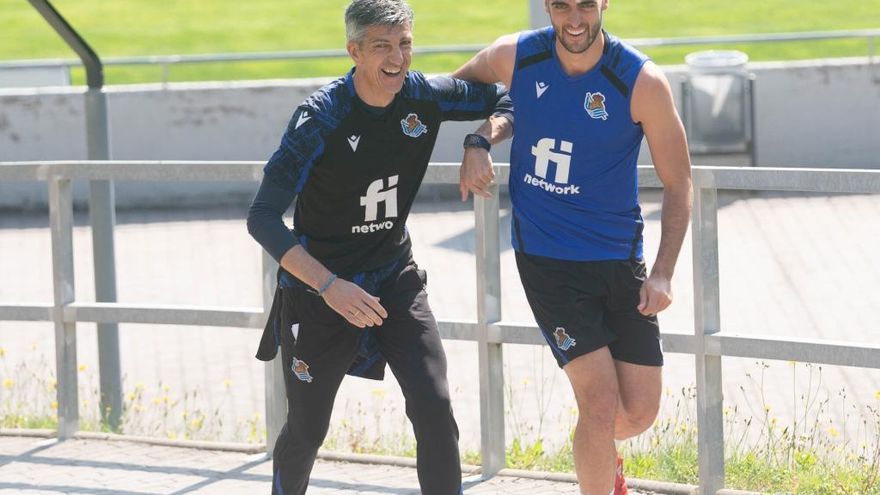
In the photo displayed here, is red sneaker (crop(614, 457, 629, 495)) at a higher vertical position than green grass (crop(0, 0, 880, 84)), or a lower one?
lower

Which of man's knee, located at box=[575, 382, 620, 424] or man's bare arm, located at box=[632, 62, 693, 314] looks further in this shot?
man's knee, located at box=[575, 382, 620, 424]

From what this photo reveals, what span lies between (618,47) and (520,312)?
19.7ft

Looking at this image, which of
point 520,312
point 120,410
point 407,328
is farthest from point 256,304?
point 407,328

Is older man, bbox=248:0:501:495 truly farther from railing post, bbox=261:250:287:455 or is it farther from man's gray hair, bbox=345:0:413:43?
railing post, bbox=261:250:287:455

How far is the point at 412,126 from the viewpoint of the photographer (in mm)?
5293

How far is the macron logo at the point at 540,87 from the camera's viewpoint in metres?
5.28

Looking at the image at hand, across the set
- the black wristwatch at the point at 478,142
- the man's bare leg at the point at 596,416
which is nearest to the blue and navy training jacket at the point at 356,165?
the black wristwatch at the point at 478,142

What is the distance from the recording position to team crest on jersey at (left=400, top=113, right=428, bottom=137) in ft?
17.3

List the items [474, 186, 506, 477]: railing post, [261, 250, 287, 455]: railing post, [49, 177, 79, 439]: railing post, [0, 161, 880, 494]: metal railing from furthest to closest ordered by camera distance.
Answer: [49, 177, 79, 439]: railing post < [261, 250, 287, 455]: railing post < [474, 186, 506, 477]: railing post < [0, 161, 880, 494]: metal railing

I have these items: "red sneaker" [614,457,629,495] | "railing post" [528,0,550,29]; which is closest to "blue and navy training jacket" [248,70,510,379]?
"red sneaker" [614,457,629,495]

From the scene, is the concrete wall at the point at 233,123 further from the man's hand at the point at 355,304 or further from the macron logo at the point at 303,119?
the man's hand at the point at 355,304

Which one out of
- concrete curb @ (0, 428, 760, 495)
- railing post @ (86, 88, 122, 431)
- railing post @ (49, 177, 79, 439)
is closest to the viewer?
concrete curb @ (0, 428, 760, 495)

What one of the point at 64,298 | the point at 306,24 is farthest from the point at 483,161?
the point at 306,24

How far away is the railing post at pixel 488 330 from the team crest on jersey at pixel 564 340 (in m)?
1.03
